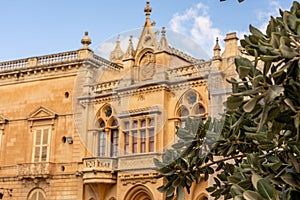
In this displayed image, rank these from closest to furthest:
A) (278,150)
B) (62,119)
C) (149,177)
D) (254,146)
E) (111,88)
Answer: (278,150), (254,146), (149,177), (111,88), (62,119)

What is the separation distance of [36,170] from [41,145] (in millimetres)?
1084

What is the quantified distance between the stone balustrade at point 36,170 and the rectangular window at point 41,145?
0.41 meters

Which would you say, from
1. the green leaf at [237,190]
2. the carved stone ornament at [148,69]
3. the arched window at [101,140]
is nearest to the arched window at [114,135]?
the arched window at [101,140]

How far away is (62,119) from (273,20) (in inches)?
727

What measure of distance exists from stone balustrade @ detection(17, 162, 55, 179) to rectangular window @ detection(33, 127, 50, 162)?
406 mm

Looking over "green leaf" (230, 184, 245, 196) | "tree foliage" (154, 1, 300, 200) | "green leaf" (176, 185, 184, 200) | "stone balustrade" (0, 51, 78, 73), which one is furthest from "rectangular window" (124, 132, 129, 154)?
"green leaf" (230, 184, 245, 196)

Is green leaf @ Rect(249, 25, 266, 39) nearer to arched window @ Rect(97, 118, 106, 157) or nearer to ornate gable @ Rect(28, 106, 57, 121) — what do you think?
arched window @ Rect(97, 118, 106, 157)

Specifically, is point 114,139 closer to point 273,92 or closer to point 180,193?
point 180,193

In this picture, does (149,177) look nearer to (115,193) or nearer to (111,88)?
(115,193)

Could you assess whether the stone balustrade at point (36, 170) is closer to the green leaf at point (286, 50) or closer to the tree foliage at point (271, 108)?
the tree foliage at point (271, 108)

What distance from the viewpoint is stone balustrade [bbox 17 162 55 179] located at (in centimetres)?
2103

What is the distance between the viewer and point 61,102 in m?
21.9

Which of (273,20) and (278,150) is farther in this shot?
(278,150)

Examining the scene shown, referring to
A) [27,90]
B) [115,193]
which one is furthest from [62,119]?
[115,193]
